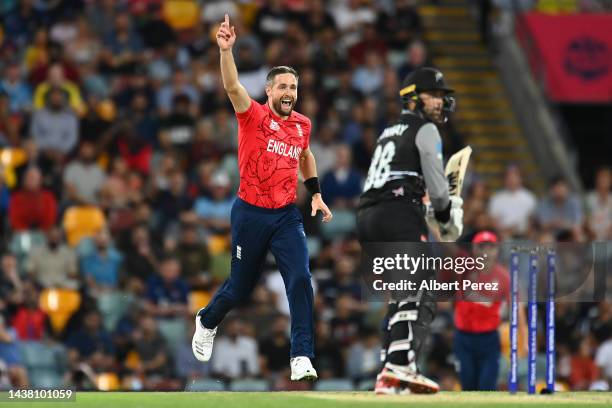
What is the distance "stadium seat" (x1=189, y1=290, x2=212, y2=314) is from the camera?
59.7 feet

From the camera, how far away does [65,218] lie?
63.4ft

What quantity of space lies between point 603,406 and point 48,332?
310 inches

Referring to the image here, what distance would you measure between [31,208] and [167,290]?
2185 mm

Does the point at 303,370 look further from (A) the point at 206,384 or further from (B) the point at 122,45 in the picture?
(B) the point at 122,45

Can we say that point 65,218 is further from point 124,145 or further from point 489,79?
point 489,79

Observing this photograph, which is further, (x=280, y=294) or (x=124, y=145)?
(x=124, y=145)

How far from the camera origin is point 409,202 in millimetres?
12430

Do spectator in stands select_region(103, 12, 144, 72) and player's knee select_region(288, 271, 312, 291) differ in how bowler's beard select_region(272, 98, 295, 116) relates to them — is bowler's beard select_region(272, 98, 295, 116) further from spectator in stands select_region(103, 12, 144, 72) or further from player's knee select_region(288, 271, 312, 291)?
spectator in stands select_region(103, 12, 144, 72)

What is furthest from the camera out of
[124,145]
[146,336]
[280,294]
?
[124,145]

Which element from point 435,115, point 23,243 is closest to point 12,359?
point 23,243

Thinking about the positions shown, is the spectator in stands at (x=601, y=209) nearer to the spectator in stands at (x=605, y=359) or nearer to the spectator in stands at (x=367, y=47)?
the spectator in stands at (x=605, y=359)

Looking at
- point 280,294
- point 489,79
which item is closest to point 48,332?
point 280,294

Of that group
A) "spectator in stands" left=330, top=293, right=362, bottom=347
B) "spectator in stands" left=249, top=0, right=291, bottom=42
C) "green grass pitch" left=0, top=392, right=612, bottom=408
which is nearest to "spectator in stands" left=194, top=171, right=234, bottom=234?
"spectator in stands" left=330, top=293, right=362, bottom=347

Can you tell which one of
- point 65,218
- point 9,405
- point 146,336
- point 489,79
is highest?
point 489,79
